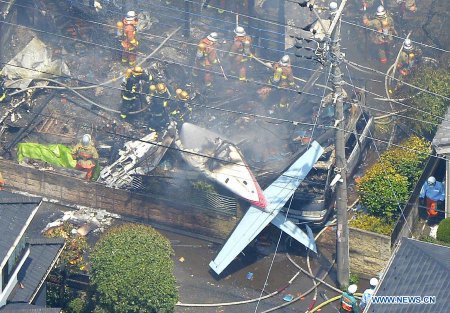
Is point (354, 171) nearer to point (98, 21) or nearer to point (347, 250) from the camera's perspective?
point (347, 250)

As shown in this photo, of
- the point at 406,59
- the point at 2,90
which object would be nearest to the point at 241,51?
the point at 406,59

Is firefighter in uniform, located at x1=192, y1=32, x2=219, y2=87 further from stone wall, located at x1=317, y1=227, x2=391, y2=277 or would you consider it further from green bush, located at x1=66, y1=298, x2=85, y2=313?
green bush, located at x1=66, y1=298, x2=85, y2=313

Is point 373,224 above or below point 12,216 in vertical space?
below

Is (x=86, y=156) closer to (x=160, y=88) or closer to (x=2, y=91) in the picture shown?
(x=160, y=88)

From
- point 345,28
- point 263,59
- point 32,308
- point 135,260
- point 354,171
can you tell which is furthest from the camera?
point 345,28

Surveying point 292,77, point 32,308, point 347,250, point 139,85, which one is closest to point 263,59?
point 292,77

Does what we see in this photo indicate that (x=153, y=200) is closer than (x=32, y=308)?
No

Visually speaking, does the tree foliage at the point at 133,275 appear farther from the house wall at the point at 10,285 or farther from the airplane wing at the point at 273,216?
the house wall at the point at 10,285
